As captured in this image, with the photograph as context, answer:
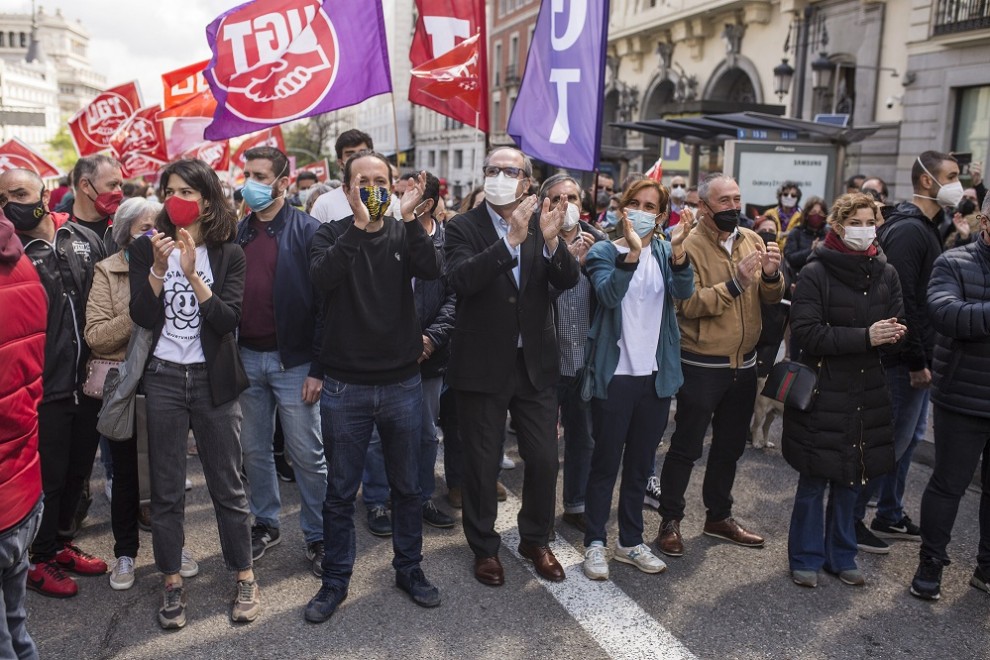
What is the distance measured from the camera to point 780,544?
4.63 m

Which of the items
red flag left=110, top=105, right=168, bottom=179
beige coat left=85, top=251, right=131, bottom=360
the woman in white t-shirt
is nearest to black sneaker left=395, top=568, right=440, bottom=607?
the woman in white t-shirt

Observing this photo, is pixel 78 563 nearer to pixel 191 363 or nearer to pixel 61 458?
pixel 61 458

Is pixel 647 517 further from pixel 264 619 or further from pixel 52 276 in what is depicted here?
pixel 52 276

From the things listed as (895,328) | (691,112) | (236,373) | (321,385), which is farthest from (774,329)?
(691,112)

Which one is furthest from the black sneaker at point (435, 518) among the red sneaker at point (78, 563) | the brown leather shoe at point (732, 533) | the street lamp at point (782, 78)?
the street lamp at point (782, 78)

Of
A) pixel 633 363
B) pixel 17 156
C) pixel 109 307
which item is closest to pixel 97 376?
pixel 109 307

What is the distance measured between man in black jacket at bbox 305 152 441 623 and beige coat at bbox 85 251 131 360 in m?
0.97

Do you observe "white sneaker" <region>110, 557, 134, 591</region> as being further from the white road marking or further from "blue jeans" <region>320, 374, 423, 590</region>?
the white road marking

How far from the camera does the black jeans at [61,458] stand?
12.9ft

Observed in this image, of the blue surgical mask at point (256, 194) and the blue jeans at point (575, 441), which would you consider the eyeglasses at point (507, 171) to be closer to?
the blue surgical mask at point (256, 194)

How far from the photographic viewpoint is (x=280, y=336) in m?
4.08

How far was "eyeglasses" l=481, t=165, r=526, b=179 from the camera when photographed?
12.5 feet

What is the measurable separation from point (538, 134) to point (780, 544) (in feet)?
9.59

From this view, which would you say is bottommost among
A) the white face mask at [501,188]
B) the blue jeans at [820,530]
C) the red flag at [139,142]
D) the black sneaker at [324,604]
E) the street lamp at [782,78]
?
the black sneaker at [324,604]
